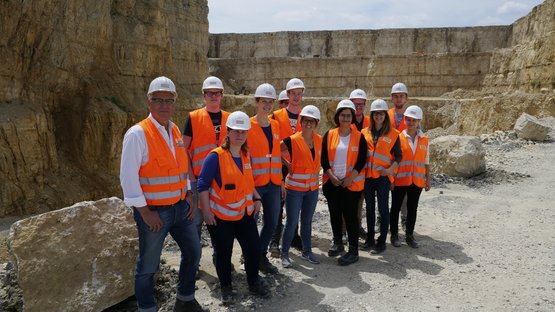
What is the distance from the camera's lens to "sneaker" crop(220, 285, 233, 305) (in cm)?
421

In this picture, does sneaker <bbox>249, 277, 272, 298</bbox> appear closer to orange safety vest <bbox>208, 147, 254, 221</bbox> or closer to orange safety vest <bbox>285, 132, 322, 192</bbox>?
orange safety vest <bbox>208, 147, 254, 221</bbox>

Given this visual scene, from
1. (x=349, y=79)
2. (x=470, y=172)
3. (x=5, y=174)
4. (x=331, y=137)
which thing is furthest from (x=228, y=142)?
(x=349, y=79)

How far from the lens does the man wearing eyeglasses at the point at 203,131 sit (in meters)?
4.59

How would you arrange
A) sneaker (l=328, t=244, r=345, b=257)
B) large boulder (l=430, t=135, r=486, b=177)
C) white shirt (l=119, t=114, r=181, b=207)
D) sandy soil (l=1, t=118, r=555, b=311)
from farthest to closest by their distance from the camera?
large boulder (l=430, t=135, r=486, b=177)
sneaker (l=328, t=244, r=345, b=257)
sandy soil (l=1, t=118, r=555, b=311)
white shirt (l=119, t=114, r=181, b=207)

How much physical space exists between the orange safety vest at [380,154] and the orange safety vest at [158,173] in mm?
2645

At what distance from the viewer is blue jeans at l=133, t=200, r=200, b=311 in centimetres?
346

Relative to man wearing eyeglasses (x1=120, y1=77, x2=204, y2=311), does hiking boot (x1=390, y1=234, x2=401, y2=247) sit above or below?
below

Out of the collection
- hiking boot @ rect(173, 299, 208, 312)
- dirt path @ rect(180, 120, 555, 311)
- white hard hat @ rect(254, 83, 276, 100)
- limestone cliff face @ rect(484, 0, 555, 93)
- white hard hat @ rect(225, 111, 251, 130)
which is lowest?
dirt path @ rect(180, 120, 555, 311)

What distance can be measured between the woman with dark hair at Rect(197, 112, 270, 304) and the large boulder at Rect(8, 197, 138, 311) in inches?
38.9

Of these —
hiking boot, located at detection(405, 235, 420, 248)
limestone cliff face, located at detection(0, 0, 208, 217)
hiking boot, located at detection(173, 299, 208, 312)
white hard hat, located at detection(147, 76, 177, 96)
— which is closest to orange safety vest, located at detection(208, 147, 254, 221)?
white hard hat, located at detection(147, 76, 177, 96)

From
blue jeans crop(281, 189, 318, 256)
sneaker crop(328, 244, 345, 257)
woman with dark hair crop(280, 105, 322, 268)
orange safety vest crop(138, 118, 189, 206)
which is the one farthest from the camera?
sneaker crop(328, 244, 345, 257)

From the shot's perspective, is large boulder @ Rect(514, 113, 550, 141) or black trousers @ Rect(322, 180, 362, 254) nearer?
black trousers @ Rect(322, 180, 362, 254)

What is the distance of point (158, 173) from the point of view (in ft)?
11.3

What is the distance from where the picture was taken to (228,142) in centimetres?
401
